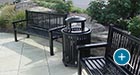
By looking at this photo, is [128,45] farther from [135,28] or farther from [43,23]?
[43,23]

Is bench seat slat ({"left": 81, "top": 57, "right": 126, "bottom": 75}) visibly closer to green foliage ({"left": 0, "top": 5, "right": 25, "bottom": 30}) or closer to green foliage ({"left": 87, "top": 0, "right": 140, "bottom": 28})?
green foliage ({"left": 87, "top": 0, "right": 140, "bottom": 28})

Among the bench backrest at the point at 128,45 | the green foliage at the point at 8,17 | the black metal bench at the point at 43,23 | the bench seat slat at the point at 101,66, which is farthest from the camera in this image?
the green foliage at the point at 8,17

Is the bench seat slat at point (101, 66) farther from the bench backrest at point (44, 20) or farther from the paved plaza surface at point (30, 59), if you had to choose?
the bench backrest at point (44, 20)

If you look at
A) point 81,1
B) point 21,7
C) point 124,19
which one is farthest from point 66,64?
point 81,1

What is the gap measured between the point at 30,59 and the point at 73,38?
1.35 m

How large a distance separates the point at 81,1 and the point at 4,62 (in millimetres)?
9384

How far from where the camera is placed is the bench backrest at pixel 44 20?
5266 mm

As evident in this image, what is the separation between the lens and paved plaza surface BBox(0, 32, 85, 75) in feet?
13.5

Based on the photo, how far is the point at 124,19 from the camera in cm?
548

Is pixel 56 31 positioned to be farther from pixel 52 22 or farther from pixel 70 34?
pixel 70 34

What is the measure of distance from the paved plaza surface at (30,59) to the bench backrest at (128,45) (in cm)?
117

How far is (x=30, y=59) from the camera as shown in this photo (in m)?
4.69

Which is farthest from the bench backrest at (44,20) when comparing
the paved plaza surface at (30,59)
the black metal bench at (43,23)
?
the paved plaza surface at (30,59)

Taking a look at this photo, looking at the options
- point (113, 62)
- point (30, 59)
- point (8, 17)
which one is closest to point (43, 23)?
point (30, 59)
